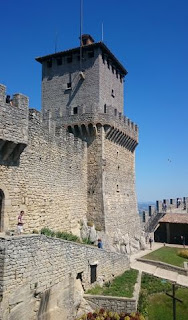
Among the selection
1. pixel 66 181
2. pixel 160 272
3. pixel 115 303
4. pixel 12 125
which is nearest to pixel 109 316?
pixel 115 303

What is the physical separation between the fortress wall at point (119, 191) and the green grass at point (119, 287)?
13.6 feet

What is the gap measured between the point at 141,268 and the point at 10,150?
11.5 meters

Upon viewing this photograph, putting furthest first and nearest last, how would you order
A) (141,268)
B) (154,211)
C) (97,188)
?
(154,211) → (97,188) → (141,268)

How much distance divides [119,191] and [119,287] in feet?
31.2

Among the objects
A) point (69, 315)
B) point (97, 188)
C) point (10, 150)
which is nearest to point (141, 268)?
point (97, 188)

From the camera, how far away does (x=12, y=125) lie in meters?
11.4

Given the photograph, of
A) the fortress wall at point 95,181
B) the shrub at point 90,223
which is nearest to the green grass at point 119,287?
the shrub at point 90,223

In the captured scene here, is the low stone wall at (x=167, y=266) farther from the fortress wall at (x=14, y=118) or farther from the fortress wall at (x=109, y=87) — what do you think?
the fortress wall at (x=14, y=118)

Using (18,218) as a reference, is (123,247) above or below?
below

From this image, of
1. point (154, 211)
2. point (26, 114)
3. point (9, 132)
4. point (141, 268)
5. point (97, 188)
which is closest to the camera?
point (9, 132)

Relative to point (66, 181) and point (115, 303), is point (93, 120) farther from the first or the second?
point (115, 303)

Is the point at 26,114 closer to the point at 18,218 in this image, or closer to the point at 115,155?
the point at 18,218

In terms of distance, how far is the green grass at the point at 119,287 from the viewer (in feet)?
42.5

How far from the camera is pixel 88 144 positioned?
810 inches
